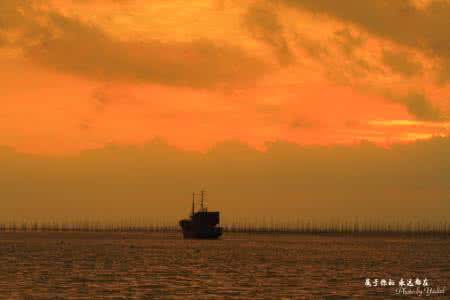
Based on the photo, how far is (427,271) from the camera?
77250 mm

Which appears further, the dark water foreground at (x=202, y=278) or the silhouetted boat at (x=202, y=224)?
the silhouetted boat at (x=202, y=224)

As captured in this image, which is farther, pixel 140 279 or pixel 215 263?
pixel 215 263

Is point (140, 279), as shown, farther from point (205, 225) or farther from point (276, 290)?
point (205, 225)

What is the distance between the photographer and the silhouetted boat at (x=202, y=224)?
521ft

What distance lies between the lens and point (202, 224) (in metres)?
164

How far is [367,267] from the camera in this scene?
82.6 metres

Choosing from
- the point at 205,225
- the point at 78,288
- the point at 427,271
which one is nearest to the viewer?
the point at 78,288

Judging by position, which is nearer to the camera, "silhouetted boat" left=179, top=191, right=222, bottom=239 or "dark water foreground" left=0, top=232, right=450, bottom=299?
"dark water foreground" left=0, top=232, right=450, bottom=299

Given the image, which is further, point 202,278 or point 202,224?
point 202,224

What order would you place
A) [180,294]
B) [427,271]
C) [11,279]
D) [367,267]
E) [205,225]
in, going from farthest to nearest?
[205,225], [367,267], [427,271], [11,279], [180,294]

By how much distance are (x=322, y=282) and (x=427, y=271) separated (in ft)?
64.7

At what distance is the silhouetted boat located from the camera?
158850mm

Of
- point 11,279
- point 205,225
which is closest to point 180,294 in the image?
point 11,279

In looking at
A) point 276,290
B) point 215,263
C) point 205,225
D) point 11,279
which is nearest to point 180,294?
point 276,290
